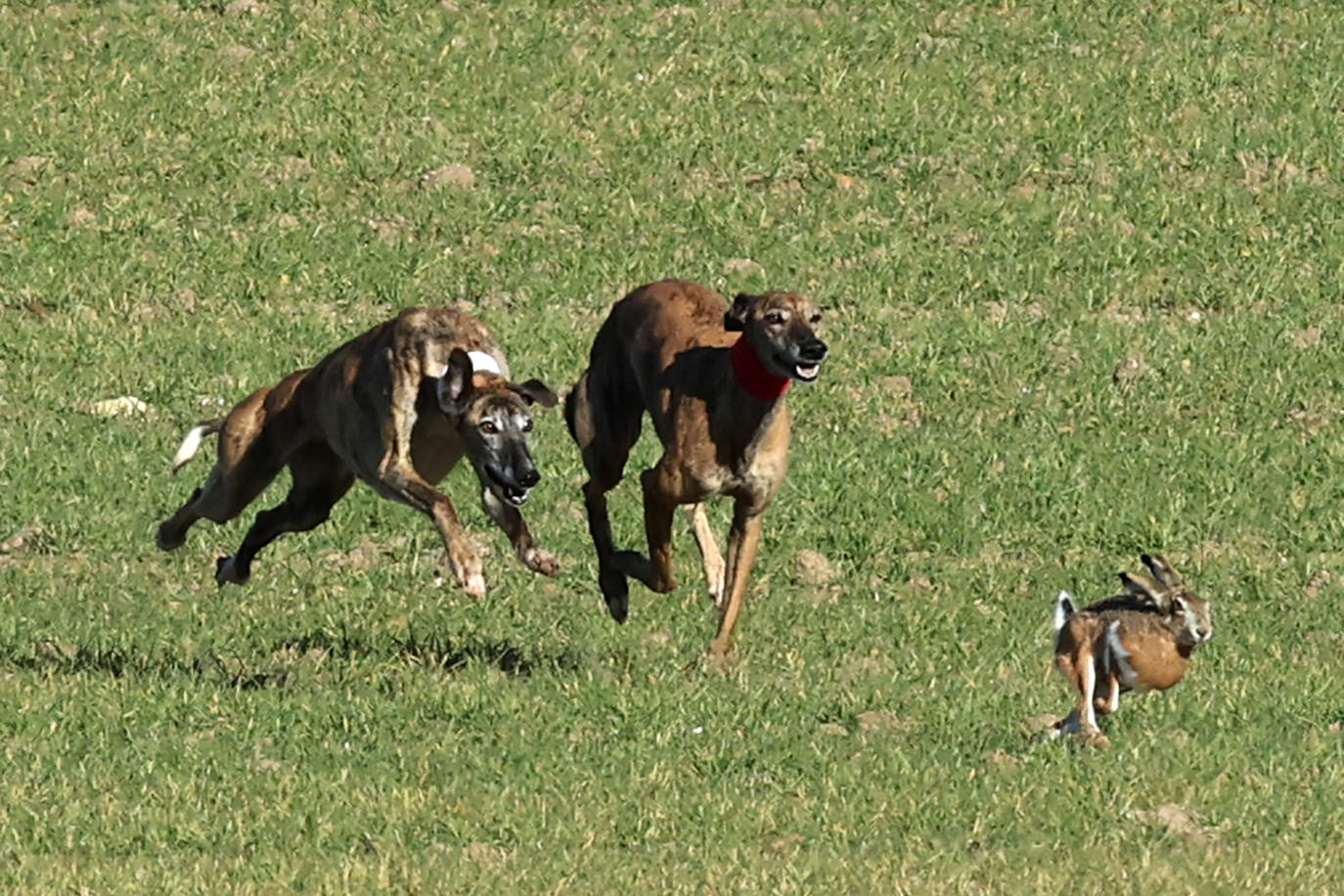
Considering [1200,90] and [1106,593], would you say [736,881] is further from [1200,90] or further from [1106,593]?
[1200,90]

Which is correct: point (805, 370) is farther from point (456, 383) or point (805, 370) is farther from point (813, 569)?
point (813, 569)

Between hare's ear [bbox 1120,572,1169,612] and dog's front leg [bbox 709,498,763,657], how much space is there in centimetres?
227

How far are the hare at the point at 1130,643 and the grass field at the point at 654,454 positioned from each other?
0.24 metres

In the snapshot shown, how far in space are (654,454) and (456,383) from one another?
5.40 m

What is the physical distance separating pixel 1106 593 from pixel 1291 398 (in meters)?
4.03

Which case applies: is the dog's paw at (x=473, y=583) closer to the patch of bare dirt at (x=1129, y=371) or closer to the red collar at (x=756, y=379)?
the red collar at (x=756, y=379)

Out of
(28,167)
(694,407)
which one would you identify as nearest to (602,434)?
(694,407)

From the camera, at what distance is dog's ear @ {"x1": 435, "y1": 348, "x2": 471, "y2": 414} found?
1259 cm

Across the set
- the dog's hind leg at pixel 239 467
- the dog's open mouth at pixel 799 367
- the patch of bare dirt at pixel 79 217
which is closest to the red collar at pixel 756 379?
the dog's open mouth at pixel 799 367

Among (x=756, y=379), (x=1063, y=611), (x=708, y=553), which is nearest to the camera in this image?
(x=1063, y=611)

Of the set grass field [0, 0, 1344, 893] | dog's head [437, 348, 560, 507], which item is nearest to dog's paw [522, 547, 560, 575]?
dog's head [437, 348, 560, 507]

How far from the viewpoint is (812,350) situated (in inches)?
514

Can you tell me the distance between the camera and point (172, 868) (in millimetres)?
10180

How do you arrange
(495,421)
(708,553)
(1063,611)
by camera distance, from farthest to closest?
(708,553) → (495,421) → (1063,611)
